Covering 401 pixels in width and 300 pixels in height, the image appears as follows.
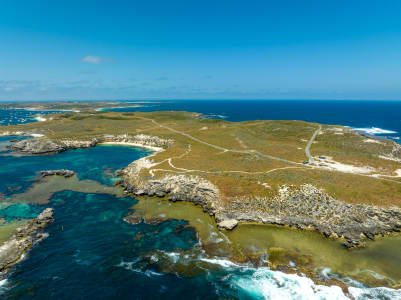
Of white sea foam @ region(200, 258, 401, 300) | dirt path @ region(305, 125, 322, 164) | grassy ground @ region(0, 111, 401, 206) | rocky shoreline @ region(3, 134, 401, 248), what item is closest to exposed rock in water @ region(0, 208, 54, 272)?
rocky shoreline @ region(3, 134, 401, 248)

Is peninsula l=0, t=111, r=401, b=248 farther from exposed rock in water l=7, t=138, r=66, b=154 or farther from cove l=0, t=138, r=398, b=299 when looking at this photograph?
cove l=0, t=138, r=398, b=299

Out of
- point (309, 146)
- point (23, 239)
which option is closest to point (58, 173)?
point (23, 239)

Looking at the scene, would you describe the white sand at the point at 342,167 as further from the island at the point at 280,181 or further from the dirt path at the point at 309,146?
the dirt path at the point at 309,146

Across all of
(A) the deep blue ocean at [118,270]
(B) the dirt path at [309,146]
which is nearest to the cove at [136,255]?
(A) the deep blue ocean at [118,270]

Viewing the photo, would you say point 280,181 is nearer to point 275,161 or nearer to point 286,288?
point 275,161

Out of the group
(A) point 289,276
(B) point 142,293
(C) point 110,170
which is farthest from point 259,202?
(C) point 110,170

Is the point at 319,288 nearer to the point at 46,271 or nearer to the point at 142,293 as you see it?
the point at 142,293
